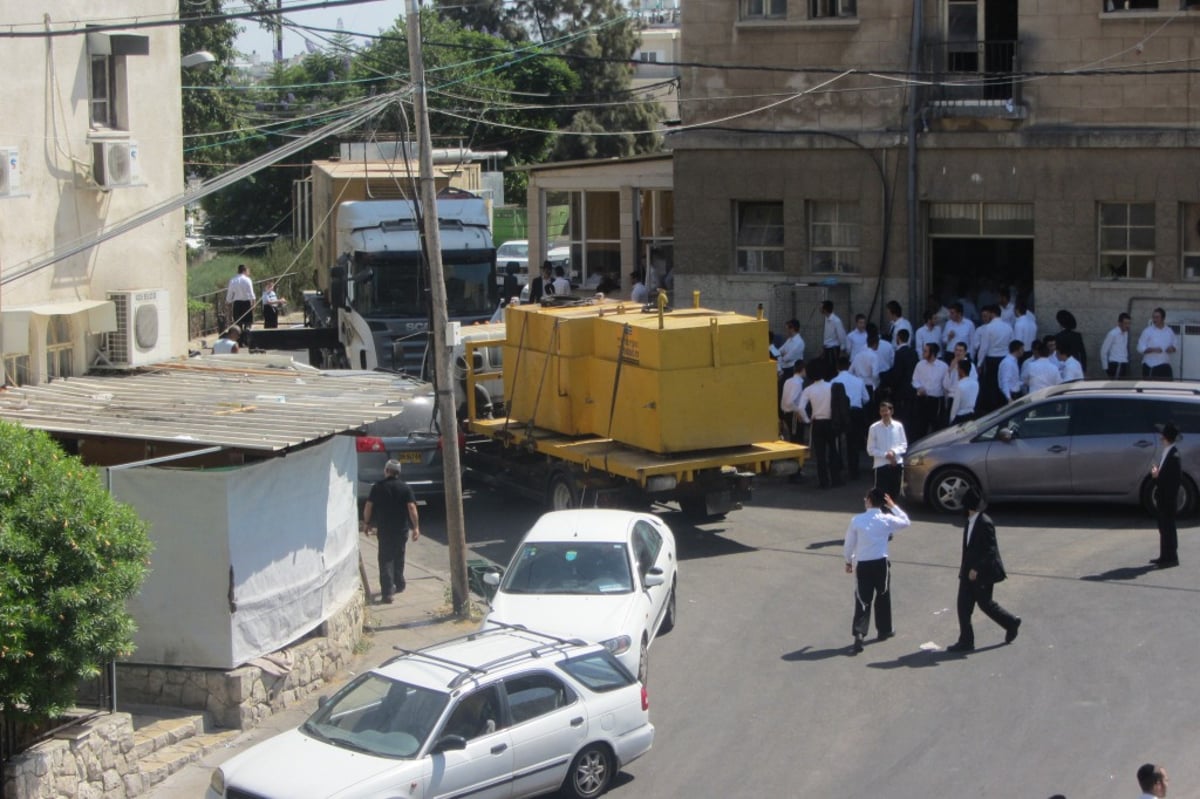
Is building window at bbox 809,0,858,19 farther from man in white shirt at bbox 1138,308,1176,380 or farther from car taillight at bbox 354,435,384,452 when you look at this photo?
car taillight at bbox 354,435,384,452

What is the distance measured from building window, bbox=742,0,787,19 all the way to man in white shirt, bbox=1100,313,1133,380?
24.6 ft

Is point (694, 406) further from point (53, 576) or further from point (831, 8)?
point (831, 8)

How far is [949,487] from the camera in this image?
18578 millimetres

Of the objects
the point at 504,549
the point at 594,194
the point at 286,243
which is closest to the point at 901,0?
the point at 594,194

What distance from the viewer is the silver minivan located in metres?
17.8

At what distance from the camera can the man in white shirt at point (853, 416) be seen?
20281 mm

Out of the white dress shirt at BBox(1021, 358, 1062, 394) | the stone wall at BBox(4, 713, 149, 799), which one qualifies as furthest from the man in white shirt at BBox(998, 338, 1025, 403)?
the stone wall at BBox(4, 713, 149, 799)

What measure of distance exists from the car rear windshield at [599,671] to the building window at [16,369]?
6.84m

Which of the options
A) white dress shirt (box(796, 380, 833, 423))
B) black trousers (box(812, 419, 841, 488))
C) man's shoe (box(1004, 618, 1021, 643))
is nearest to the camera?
man's shoe (box(1004, 618, 1021, 643))

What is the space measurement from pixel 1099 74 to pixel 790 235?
5352mm

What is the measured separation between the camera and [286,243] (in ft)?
151

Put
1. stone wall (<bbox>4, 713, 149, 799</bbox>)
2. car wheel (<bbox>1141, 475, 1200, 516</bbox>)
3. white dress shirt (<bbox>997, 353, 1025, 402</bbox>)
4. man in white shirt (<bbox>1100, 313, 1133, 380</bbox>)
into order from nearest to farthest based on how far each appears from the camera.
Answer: stone wall (<bbox>4, 713, 149, 799</bbox>) < car wheel (<bbox>1141, 475, 1200, 516</bbox>) < white dress shirt (<bbox>997, 353, 1025, 402</bbox>) < man in white shirt (<bbox>1100, 313, 1133, 380</bbox>)

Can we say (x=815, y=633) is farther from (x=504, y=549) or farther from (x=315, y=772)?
(x=315, y=772)

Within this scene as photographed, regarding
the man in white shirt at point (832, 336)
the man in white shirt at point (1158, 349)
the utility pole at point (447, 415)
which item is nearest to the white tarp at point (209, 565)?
the utility pole at point (447, 415)
